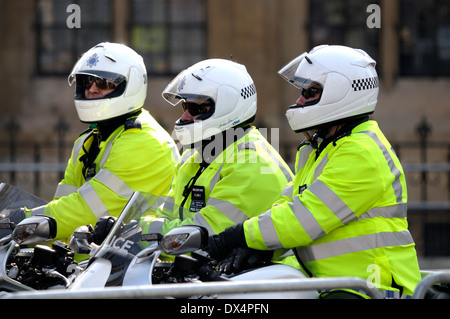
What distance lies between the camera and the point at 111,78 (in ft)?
20.7

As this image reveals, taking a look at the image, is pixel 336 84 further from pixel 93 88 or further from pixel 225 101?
pixel 93 88

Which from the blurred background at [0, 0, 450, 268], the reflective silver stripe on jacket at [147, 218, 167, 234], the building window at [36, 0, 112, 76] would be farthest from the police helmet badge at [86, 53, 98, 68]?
the building window at [36, 0, 112, 76]

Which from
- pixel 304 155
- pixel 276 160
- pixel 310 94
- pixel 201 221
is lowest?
pixel 201 221

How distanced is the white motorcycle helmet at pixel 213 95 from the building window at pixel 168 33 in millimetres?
9528

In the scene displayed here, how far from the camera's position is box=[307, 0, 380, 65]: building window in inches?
591

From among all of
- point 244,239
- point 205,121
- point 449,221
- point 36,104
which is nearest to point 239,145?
point 205,121

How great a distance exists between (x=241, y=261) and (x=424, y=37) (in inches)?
441

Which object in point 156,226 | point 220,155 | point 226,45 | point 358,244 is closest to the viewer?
point 358,244

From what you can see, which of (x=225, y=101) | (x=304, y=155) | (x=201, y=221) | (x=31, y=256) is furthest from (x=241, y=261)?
(x=31, y=256)

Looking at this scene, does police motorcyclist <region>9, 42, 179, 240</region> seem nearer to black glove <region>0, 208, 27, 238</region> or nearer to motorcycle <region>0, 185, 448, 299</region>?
black glove <region>0, 208, 27, 238</region>

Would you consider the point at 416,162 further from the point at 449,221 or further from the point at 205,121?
the point at 205,121

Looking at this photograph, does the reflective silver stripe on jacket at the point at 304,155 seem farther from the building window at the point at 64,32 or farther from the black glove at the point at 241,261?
the building window at the point at 64,32

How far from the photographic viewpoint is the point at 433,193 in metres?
13.4

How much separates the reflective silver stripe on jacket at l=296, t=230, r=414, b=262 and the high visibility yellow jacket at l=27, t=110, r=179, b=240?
1788 mm
